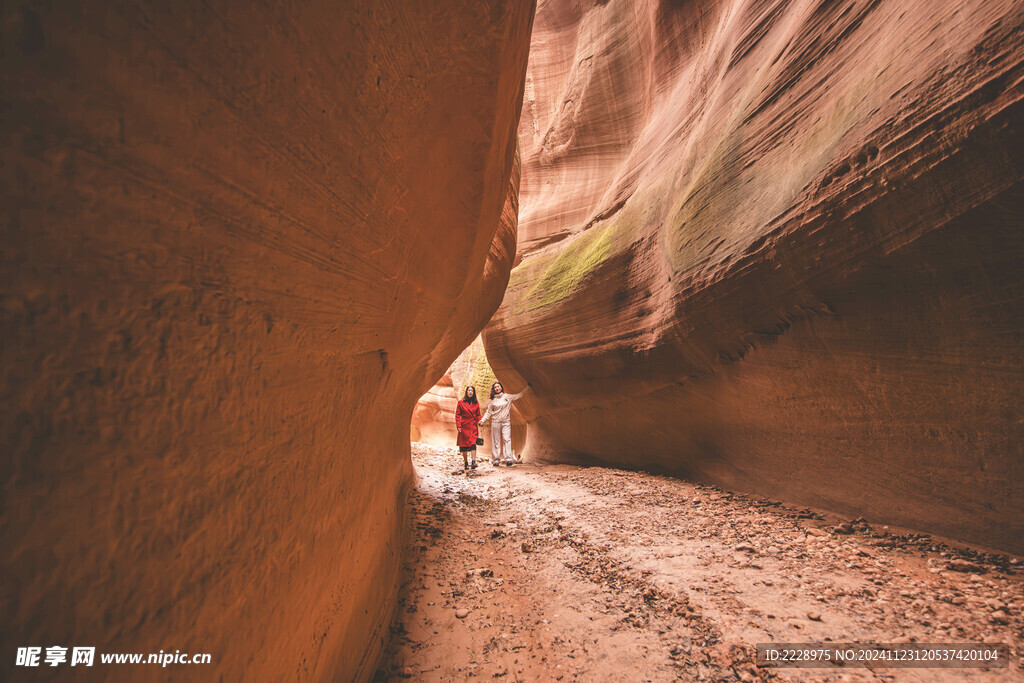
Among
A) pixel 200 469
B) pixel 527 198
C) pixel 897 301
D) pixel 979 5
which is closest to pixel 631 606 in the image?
pixel 200 469

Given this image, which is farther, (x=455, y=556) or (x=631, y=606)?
(x=455, y=556)

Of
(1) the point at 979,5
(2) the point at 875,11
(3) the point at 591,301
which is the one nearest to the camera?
(1) the point at 979,5

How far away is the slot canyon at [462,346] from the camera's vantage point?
74cm

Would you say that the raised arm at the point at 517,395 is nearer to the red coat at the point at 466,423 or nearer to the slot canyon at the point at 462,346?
the red coat at the point at 466,423

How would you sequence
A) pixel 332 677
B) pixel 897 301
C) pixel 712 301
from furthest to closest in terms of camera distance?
1. pixel 712 301
2. pixel 897 301
3. pixel 332 677

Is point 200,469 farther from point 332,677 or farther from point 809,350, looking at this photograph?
point 809,350

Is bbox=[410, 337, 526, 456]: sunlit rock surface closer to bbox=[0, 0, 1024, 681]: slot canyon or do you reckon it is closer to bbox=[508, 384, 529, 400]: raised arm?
bbox=[508, 384, 529, 400]: raised arm

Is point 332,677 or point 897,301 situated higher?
point 897,301

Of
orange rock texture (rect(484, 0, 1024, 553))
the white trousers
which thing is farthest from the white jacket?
orange rock texture (rect(484, 0, 1024, 553))

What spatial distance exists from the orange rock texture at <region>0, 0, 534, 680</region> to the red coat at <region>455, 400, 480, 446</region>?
22.1ft

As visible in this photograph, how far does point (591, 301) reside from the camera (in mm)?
7688

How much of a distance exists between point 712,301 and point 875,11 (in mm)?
2863

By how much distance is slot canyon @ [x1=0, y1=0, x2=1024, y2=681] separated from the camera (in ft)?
2.43

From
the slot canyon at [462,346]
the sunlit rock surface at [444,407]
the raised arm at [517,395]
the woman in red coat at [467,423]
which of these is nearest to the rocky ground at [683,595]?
the slot canyon at [462,346]
